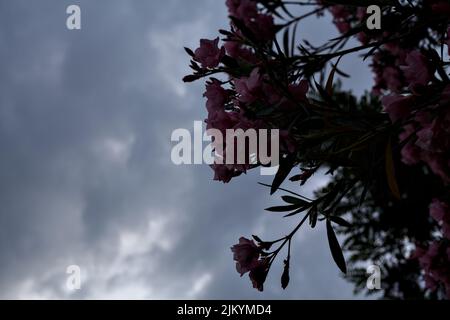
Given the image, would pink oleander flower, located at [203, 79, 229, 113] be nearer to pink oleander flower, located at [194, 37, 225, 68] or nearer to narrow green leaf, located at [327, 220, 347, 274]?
pink oleander flower, located at [194, 37, 225, 68]

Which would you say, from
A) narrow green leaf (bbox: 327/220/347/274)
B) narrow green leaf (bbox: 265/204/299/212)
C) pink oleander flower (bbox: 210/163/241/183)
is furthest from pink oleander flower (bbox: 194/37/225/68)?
narrow green leaf (bbox: 327/220/347/274)

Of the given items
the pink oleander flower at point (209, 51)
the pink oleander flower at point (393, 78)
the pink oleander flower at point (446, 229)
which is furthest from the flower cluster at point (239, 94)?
the pink oleander flower at point (393, 78)

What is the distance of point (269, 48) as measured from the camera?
4.86ft

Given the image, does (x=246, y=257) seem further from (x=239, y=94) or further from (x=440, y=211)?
(x=440, y=211)

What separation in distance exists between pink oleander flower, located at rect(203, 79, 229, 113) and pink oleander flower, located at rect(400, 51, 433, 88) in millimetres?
496

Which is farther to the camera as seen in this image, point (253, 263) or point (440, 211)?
point (440, 211)

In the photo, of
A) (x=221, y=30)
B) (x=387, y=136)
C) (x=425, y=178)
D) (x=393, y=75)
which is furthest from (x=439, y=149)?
(x=425, y=178)

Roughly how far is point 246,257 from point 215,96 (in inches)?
19.1

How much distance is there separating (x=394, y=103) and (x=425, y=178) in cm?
346

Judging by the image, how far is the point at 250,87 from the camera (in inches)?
45.2

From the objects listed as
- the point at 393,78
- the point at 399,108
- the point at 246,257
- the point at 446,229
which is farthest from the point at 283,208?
the point at 393,78
